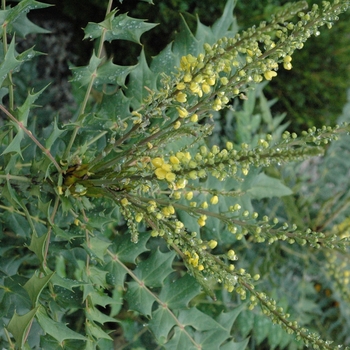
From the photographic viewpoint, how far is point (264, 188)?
4.91 feet

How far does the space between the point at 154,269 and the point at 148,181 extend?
1.47 feet

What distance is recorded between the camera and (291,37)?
0.76 metres

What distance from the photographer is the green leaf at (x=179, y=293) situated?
1.19 m

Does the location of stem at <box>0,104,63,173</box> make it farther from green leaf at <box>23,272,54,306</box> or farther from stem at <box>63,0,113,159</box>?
green leaf at <box>23,272,54,306</box>

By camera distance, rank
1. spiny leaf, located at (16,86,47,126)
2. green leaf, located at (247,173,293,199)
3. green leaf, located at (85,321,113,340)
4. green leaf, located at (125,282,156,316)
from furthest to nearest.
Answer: green leaf, located at (247,173,293,199) < green leaf, located at (125,282,156,316) < green leaf, located at (85,321,113,340) < spiny leaf, located at (16,86,47,126)

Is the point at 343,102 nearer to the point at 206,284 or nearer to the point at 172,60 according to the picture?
the point at 172,60

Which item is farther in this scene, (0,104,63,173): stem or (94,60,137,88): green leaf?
(94,60,137,88): green leaf

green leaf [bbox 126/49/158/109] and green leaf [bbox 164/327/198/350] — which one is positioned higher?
green leaf [bbox 126/49/158/109]

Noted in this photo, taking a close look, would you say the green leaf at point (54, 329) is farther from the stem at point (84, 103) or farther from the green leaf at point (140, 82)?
the green leaf at point (140, 82)

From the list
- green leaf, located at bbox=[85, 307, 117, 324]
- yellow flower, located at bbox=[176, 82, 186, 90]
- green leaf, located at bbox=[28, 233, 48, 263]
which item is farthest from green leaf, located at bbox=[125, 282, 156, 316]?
yellow flower, located at bbox=[176, 82, 186, 90]

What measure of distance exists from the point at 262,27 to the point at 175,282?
2.24ft

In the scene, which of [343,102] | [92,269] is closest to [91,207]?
[92,269]

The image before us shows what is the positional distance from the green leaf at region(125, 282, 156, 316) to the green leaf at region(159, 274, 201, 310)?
41 millimetres

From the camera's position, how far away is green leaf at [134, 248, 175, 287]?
1179 millimetres
